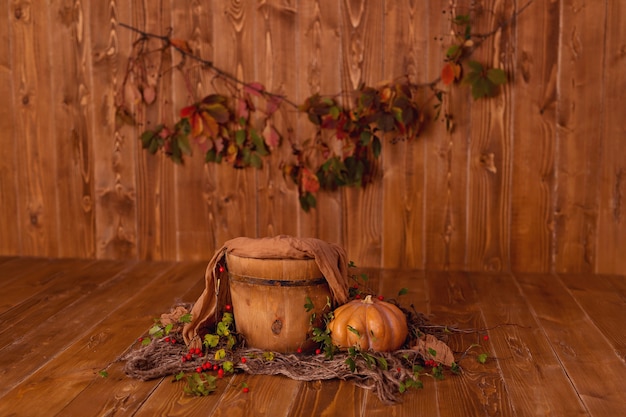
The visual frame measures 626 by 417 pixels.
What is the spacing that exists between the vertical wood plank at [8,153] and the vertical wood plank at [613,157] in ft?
8.40

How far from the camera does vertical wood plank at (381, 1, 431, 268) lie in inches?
121

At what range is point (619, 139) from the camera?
302 centimetres

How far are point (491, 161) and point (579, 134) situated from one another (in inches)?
14.3

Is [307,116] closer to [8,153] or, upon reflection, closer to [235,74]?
[235,74]

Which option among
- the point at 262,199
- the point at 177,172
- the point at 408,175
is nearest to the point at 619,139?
the point at 408,175

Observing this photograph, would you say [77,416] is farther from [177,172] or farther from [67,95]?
[67,95]

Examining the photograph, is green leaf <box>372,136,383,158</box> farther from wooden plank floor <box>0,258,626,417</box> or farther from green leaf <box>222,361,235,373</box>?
green leaf <box>222,361,235,373</box>

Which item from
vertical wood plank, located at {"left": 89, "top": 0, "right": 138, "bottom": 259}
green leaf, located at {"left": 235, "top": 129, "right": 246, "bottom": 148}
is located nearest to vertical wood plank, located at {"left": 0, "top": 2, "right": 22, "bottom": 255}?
vertical wood plank, located at {"left": 89, "top": 0, "right": 138, "bottom": 259}

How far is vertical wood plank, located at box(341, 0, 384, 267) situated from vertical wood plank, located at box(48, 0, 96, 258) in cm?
116

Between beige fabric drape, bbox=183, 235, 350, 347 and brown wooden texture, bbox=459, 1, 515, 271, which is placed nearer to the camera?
beige fabric drape, bbox=183, 235, 350, 347

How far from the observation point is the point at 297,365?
2.02m

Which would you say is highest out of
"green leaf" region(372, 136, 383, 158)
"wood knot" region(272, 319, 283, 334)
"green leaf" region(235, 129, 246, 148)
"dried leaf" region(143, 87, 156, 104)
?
"dried leaf" region(143, 87, 156, 104)

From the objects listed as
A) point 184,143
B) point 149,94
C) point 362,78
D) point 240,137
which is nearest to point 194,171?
point 184,143

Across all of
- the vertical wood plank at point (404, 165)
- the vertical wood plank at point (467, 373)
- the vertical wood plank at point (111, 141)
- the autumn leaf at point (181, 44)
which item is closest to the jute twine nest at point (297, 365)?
the vertical wood plank at point (467, 373)
